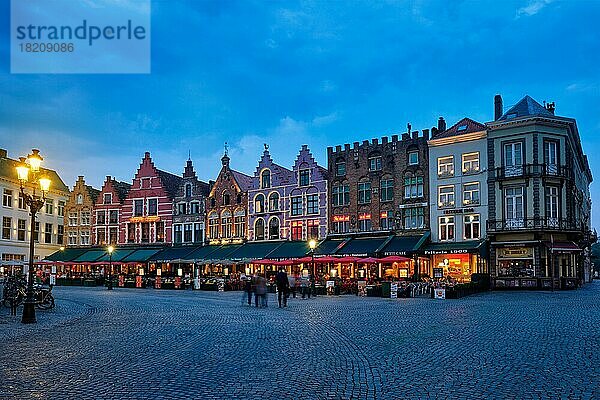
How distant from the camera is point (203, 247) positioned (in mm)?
58750

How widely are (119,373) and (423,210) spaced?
39.0 meters

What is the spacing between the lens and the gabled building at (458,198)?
44.0m

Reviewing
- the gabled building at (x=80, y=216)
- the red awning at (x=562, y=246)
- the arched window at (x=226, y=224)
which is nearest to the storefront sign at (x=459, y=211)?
the red awning at (x=562, y=246)

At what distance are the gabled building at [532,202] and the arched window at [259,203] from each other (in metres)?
21.9

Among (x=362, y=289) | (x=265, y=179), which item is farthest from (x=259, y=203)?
(x=362, y=289)

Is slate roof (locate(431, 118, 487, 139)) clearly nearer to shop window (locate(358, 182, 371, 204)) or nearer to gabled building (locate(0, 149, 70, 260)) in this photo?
shop window (locate(358, 182, 371, 204))

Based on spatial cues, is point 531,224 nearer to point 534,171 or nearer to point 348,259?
point 534,171

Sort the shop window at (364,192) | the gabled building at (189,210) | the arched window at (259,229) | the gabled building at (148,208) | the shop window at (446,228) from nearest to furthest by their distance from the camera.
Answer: the shop window at (446,228) < the shop window at (364,192) < the arched window at (259,229) < the gabled building at (189,210) < the gabled building at (148,208)

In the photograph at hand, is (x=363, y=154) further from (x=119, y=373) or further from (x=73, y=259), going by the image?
(x=119, y=373)

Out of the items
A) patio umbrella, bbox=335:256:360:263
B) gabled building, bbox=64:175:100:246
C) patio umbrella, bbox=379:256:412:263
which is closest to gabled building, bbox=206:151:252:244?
patio umbrella, bbox=335:256:360:263

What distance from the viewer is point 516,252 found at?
1658 inches

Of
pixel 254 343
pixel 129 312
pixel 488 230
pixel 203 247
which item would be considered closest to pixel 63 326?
pixel 129 312

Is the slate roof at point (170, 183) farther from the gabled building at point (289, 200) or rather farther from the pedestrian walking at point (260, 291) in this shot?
the pedestrian walking at point (260, 291)

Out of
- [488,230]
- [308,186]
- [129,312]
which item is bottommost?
[129,312]
